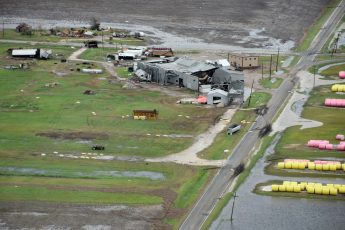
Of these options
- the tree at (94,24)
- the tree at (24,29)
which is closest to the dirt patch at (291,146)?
the tree at (94,24)

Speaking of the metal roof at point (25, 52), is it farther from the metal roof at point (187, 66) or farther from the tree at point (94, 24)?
the metal roof at point (187, 66)

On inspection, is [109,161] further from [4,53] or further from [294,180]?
[4,53]

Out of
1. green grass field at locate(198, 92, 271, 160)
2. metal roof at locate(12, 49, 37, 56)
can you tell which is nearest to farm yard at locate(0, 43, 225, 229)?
green grass field at locate(198, 92, 271, 160)

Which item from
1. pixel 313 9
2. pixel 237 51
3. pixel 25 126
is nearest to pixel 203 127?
pixel 25 126

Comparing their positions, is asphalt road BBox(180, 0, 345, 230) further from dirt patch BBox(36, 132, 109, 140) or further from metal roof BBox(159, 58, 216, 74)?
dirt patch BBox(36, 132, 109, 140)

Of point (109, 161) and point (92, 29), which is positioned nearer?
point (109, 161)

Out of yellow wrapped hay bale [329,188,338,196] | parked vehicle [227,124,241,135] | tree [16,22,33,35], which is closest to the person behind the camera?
yellow wrapped hay bale [329,188,338,196]

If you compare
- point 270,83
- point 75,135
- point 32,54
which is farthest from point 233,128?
point 32,54
